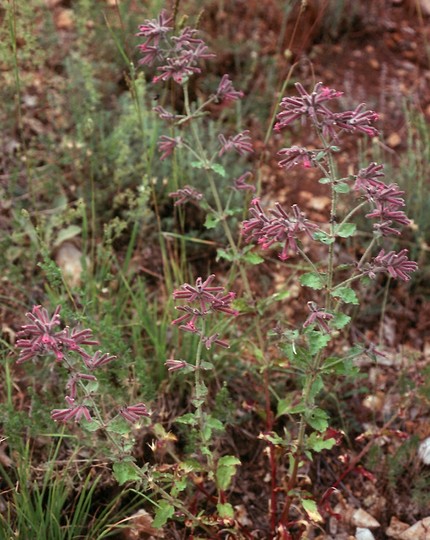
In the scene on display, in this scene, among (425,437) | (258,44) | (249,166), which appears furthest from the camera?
(258,44)

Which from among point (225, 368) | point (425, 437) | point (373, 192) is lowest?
point (425, 437)

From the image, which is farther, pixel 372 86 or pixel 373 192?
pixel 372 86

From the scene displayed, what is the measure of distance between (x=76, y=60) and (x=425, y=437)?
2689 mm

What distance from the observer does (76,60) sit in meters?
3.97

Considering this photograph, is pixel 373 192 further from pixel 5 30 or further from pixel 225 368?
pixel 5 30

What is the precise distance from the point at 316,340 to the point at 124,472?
0.66m

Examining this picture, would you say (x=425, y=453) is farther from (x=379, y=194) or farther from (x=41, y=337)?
(x=41, y=337)

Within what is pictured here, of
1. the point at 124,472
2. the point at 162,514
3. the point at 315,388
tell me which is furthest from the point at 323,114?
the point at 162,514

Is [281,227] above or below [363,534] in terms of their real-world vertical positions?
above

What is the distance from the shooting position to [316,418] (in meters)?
2.22

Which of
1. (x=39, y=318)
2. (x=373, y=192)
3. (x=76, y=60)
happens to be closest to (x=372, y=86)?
(x=76, y=60)

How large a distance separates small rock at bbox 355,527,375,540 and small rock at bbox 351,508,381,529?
27 mm

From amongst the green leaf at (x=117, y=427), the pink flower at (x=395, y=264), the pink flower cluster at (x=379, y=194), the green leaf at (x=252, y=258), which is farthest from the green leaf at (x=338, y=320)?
the green leaf at (x=117, y=427)

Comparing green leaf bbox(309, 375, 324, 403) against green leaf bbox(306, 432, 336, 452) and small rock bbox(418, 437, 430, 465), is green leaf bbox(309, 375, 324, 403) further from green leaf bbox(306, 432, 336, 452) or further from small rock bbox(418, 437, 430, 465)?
small rock bbox(418, 437, 430, 465)
